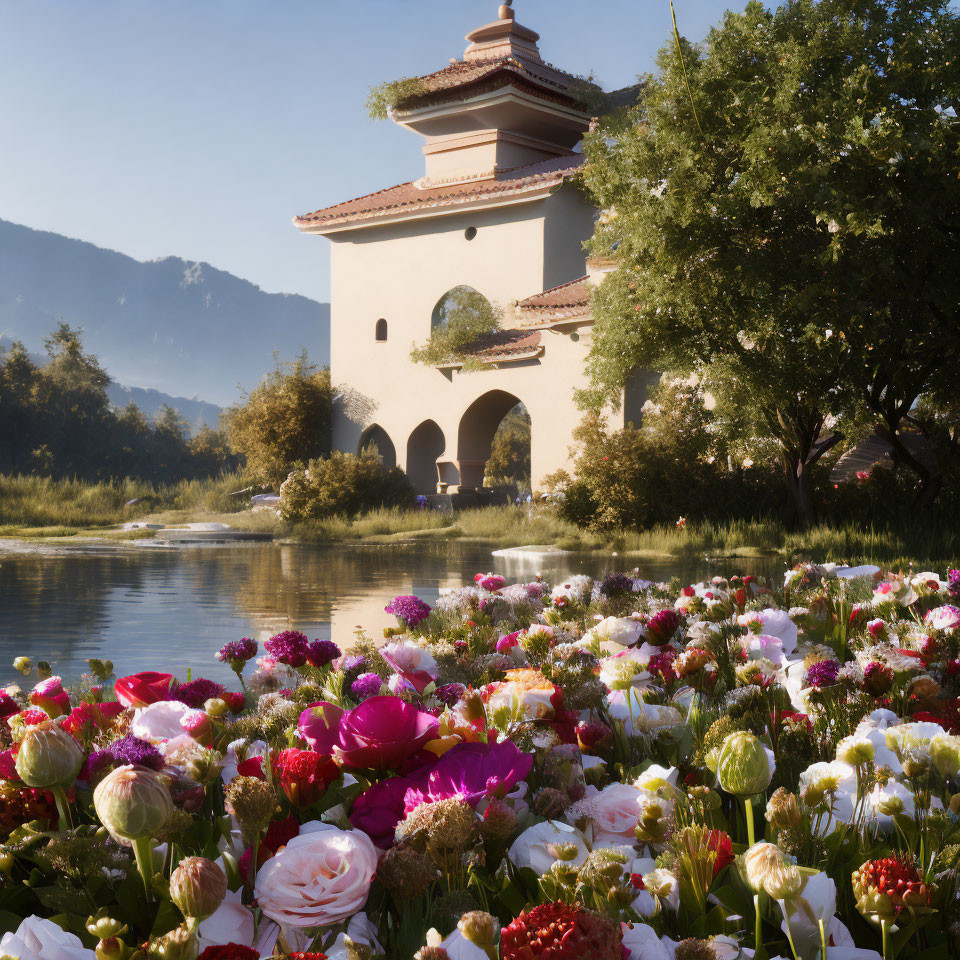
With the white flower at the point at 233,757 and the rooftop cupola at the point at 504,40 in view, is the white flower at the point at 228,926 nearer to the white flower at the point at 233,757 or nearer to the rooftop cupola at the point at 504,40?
the white flower at the point at 233,757

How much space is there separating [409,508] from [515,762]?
803 inches

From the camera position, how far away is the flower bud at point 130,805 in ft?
3.92

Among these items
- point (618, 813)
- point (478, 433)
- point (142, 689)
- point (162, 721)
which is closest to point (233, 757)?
point (162, 721)

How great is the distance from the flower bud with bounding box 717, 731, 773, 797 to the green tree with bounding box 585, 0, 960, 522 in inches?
361

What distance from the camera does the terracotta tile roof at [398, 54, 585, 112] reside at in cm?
2095

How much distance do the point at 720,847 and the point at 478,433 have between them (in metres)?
20.9

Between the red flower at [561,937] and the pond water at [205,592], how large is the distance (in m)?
4.04

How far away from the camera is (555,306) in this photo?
17.9m

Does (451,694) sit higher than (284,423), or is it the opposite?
(284,423)

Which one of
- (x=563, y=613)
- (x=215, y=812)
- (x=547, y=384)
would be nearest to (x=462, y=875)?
(x=215, y=812)

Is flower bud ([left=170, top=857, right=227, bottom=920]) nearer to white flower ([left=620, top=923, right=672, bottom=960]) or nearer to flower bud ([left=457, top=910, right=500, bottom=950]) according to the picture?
flower bud ([left=457, top=910, right=500, bottom=950])

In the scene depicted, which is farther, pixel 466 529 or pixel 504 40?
pixel 504 40

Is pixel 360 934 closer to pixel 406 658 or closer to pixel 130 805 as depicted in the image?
pixel 130 805

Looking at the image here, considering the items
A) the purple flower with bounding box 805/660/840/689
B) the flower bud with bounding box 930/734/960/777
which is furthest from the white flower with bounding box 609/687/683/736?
the flower bud with bounding box 930/734/960/777
